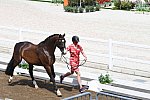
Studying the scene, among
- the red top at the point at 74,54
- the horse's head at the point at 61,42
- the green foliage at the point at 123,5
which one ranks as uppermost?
the horse's head at the point at 61,42

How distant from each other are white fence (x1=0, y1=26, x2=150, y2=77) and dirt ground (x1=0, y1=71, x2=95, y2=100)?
2326 millimetres

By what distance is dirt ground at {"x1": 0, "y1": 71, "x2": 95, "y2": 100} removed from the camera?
35.9 feet

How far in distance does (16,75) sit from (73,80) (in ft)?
7.82

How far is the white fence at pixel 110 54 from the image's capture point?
45.6ft

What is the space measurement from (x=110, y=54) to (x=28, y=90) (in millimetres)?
3541

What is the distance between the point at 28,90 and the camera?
11672 millimetres

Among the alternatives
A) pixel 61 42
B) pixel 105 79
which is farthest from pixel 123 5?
pixel 61 42

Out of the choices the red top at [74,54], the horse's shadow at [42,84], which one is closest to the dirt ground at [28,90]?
the horse's shadow at [42,84]

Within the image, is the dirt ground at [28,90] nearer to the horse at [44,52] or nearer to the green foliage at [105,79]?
the horse at [44,52]

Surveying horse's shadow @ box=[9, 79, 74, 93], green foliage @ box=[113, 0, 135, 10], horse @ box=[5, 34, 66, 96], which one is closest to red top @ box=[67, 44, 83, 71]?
horse @ box=[5, 34, 66, 96]

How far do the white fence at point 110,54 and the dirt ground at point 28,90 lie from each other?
2.33 metres

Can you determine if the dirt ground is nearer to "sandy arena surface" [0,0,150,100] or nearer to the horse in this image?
"sandy arena surface" [0,0,150,100]

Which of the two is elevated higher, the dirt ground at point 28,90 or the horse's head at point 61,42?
the horse's head at point 61,42

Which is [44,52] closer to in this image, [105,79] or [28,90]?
[28,90]
